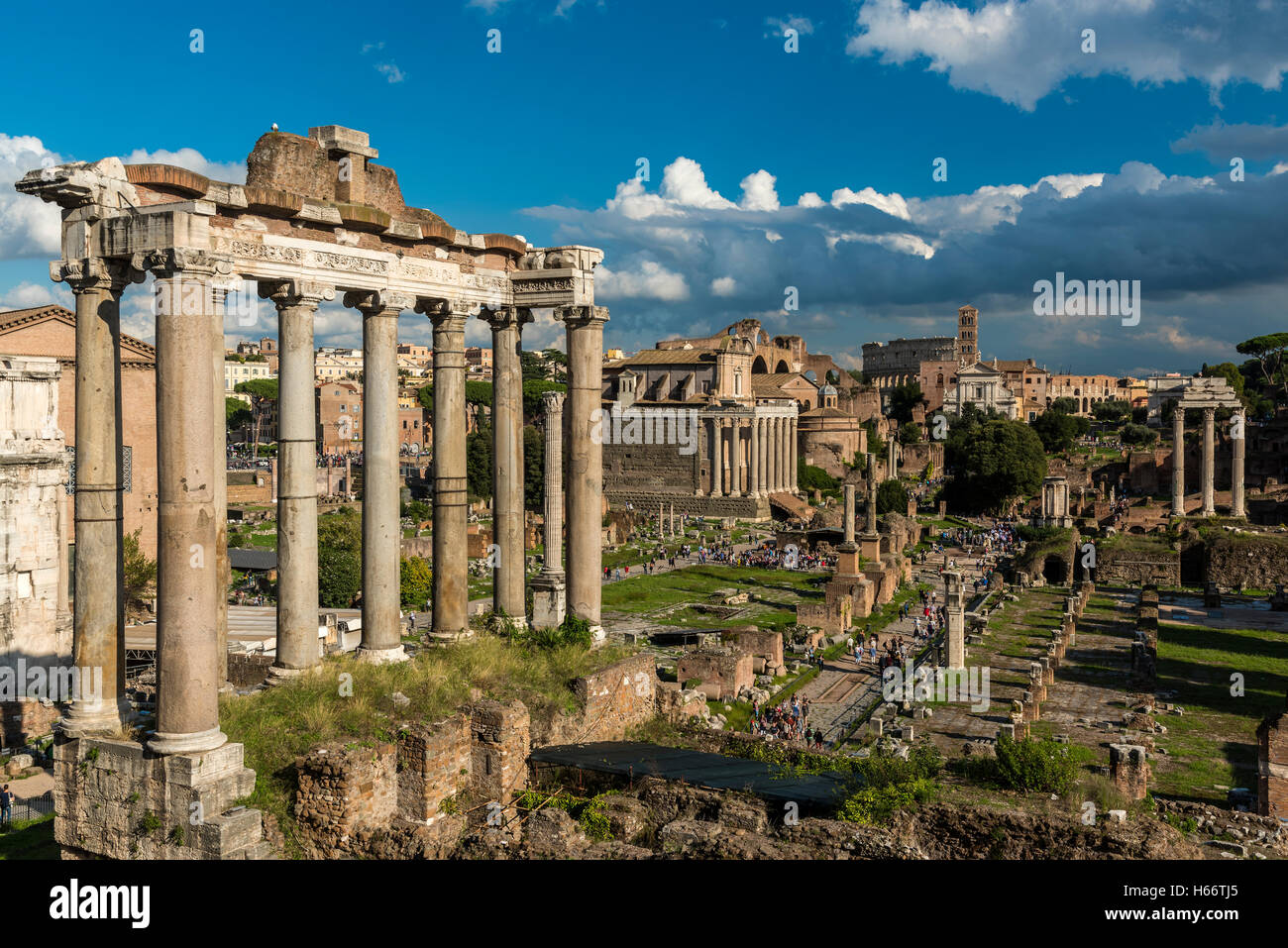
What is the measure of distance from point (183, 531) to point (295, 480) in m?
2.51

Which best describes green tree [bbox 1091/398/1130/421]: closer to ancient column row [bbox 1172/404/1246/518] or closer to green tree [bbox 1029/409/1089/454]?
green tree [bbox 1029/409/1089/454]

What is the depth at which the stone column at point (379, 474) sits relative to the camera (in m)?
11.9

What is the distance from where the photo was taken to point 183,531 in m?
8.66

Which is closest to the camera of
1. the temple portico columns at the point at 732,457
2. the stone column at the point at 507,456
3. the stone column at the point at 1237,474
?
the stone column at the point at 507,456

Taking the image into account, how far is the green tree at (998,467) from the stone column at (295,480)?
6270 cm

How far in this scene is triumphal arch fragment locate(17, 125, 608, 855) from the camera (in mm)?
8680

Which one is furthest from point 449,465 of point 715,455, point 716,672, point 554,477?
point 715,455

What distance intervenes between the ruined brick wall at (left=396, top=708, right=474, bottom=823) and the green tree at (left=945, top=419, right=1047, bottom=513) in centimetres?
6322

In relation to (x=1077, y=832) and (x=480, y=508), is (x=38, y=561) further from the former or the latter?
(x=480, y=508)

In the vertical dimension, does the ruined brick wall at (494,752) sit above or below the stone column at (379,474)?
below

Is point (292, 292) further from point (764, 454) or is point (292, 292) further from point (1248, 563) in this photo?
point (764, 454)

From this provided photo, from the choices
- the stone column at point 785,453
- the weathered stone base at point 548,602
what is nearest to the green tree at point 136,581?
the weathered stone base at point 548,602

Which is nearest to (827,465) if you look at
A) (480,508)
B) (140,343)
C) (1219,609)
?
(480,508)

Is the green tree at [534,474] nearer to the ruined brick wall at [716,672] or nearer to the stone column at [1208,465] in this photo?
the ruined brick wall at [716,672]
